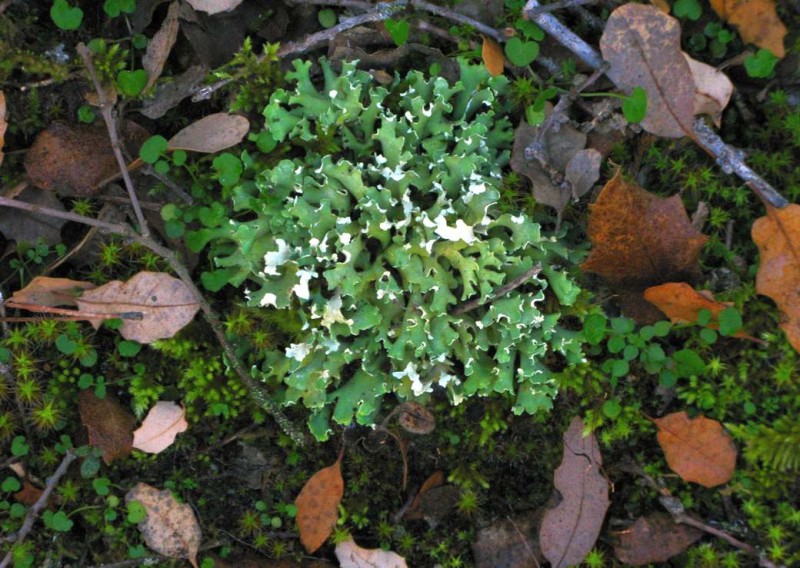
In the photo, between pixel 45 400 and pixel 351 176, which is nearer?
pixel 351 176

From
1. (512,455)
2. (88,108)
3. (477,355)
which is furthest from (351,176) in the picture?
(512,455)

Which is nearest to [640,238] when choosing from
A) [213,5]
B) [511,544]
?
[511,544]

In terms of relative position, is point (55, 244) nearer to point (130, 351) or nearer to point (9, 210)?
point (9, 210)

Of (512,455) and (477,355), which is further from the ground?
(477,355)

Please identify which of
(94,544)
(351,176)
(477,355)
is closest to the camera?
(351,176)

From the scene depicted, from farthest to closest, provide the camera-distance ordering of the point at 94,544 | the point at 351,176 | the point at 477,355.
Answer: the point at 94,544 < the point at 477,355 < the point at 351,176

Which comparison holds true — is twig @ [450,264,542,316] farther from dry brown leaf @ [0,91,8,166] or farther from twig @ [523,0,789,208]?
dry brown leaf @ [0,91,8,166]

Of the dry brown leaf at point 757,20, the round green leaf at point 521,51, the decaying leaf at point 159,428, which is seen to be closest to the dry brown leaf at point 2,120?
the decaying leaf at point 159,428

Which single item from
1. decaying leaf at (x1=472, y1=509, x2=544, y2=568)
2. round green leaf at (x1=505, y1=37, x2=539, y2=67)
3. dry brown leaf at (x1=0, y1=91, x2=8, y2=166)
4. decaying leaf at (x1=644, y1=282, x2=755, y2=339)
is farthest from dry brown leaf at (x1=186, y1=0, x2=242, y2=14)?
decaying leaf at (x1=472, y1=509, x2=544, y2=568)
